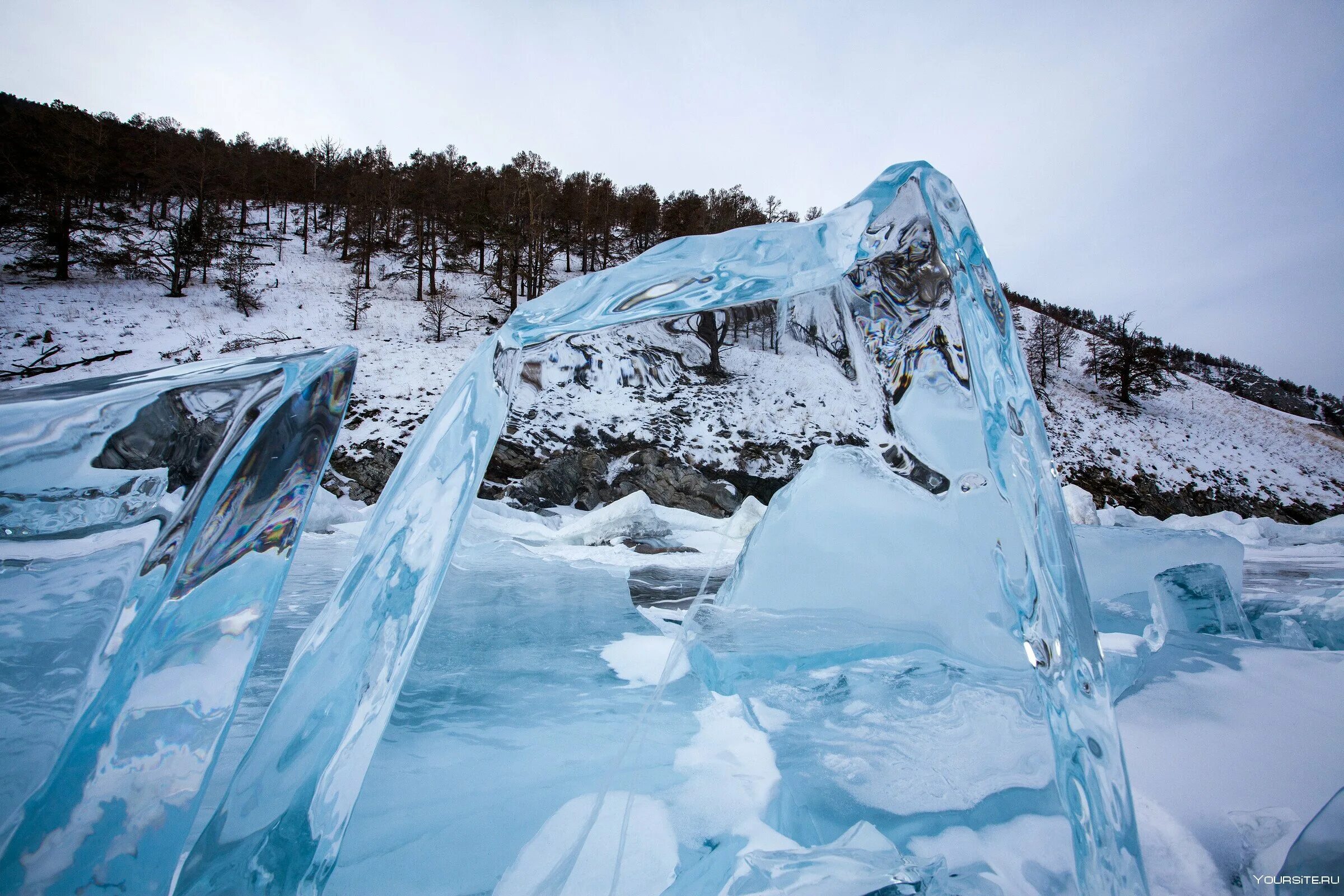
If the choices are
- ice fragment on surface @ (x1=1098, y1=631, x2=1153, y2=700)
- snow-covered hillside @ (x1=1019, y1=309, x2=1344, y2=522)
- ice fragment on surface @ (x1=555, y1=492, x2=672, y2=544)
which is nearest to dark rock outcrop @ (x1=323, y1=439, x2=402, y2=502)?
ice fragment on surface @ (x1=555, y1=492, x2=672, y2=544)

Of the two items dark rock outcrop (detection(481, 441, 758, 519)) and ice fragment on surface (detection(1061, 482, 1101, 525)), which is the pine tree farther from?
ice fragment on surface (detection(1061, 482, 1101, 525))

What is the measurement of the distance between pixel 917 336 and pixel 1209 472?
2353cm

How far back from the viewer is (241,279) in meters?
16.6

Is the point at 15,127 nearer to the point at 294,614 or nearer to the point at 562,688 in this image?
the point at 294,614

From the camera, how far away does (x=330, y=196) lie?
26.6m

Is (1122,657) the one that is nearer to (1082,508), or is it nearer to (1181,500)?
(1082,508)

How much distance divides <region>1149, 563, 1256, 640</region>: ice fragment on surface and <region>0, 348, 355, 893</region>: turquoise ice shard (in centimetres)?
356

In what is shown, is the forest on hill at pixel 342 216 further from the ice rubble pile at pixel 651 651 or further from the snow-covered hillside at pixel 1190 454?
the ice rubble pile at pixel 651 651

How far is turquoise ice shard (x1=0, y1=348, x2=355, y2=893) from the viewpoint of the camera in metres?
0.89

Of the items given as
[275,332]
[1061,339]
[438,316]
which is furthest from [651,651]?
[1061,339]

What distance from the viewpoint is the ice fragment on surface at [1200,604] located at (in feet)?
8.30

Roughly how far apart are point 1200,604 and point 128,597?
3.92m

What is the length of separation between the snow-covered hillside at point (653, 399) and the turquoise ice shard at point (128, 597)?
1.97m

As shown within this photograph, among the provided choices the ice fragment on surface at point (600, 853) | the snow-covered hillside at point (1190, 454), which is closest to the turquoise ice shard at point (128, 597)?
the ice fragment on surface at point (600, 853)
